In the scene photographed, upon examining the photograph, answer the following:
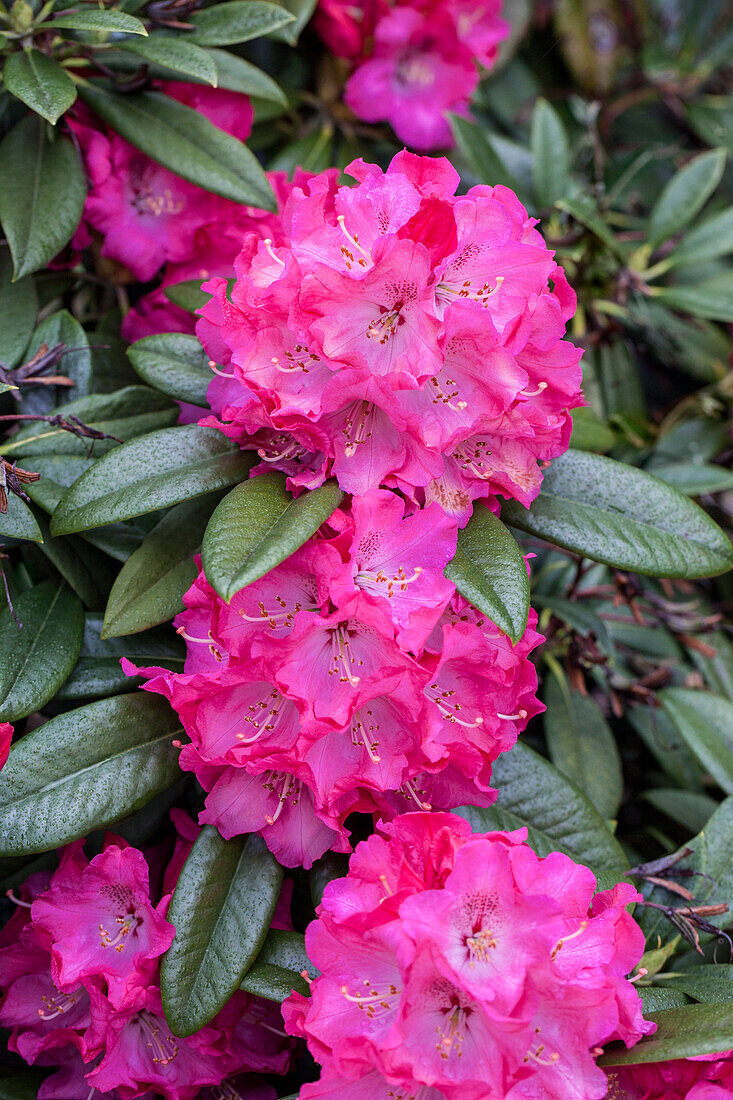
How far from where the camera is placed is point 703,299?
5.16ft

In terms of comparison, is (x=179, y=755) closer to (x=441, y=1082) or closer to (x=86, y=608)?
(x=86, y=608)

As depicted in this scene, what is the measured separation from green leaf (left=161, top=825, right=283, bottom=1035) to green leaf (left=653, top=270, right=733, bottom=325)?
45.1 inches

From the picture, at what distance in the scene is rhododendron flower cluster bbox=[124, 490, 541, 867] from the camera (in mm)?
787

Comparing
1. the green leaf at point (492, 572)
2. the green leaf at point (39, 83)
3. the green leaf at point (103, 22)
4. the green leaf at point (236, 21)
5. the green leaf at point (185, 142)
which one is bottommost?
the green leaf at point (492, 572)

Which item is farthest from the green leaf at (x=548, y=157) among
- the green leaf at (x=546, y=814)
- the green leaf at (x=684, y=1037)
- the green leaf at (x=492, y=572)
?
the green leaf at (x=684, y=1037)

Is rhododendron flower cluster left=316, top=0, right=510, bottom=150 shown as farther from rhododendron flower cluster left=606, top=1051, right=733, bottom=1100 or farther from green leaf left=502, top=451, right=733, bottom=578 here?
rhododendron flower cluster left=606, top=1051, right=733, bottom=1100

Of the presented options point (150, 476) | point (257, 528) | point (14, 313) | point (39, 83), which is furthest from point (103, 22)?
point (257, 528)

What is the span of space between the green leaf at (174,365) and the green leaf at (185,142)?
0.23m

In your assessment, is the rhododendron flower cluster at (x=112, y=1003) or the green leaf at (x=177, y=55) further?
the green leaf at (x=177, y=55)

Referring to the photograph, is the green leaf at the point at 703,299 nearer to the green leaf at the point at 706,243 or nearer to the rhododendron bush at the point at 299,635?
the green leaf at the point at 706,243

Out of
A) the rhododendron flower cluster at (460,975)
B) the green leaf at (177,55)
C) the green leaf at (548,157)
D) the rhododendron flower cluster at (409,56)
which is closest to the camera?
the rhododendron flower cluster at (460,975)

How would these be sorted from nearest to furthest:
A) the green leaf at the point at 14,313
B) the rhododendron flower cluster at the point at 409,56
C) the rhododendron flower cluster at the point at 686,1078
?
1. the rhododendron flower cluster at the point at 686,1078
2. the green leaf at the point at 14,313
3. the rhododendron flower cluster at the point at 409,56

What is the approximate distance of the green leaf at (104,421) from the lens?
3.35ft

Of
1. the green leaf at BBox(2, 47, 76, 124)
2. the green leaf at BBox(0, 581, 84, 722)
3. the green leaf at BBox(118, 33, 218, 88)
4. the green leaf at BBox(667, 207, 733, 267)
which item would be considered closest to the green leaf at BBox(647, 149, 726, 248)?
the green leaf at BBox(667, 207, 733, 267)
